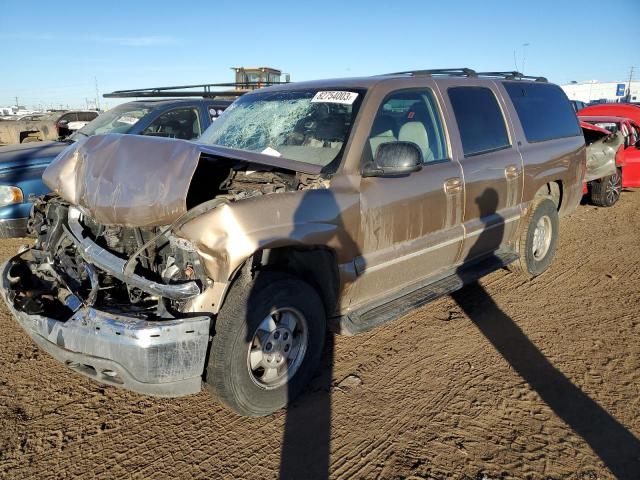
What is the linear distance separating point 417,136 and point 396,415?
6.98ft

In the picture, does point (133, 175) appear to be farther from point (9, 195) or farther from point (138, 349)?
point (9, 195)

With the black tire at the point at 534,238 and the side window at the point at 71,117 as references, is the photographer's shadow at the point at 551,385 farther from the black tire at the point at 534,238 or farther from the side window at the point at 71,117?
the side window at the point at 71,117

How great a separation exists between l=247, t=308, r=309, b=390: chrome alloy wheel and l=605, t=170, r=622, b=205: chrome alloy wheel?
335 inches

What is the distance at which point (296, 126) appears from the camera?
149 inches

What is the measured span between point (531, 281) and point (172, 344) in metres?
4.18

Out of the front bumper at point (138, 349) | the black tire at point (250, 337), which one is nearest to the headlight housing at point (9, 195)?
the front bumper at point (138, 349)

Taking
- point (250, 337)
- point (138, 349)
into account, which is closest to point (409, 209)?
point (250, 337)

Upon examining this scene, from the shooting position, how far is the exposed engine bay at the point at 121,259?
2826 millimetres

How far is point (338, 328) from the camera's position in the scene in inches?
135

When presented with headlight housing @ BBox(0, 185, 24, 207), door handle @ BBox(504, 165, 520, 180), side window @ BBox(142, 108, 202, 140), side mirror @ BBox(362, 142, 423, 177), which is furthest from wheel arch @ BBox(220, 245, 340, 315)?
side window @ BBox(142, 108, 202, 140)

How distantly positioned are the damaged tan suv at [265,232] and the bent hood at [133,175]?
0.04ft

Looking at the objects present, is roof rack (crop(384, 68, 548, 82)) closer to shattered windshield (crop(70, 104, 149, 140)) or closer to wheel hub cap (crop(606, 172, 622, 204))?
shattered windshield (crop(70, 104, 149, 140))

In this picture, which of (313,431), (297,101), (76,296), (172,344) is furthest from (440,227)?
(76,296)

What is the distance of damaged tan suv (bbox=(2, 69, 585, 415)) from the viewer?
2.76m
